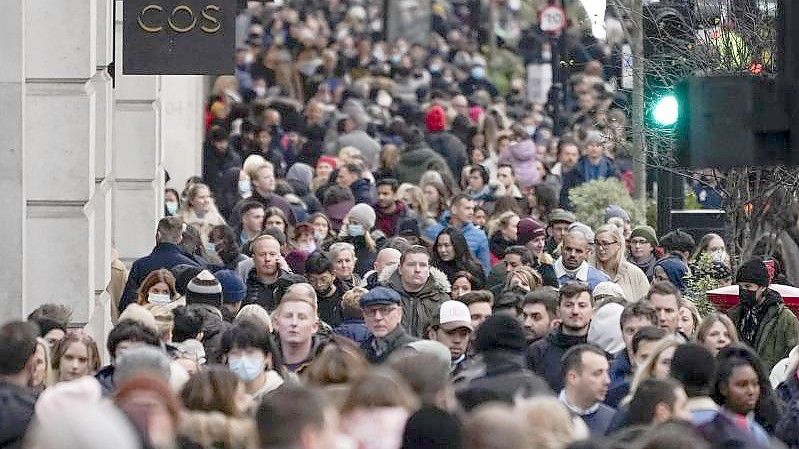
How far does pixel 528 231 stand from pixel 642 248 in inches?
36.7

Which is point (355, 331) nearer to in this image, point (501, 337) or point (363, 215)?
point (501, 337)

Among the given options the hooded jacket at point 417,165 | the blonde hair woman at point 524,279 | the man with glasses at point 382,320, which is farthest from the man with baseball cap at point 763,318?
the hooded jacket at point 417,165

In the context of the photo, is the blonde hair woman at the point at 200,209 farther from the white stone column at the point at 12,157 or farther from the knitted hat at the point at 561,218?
the white stone column at the point at 12,157

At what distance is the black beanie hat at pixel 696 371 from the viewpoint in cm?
1044

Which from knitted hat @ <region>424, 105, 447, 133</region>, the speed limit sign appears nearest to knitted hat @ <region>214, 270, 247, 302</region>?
the speed limit sign

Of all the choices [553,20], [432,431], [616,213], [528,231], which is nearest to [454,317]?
[432,431]

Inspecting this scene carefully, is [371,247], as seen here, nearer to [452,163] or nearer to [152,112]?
[152,112]

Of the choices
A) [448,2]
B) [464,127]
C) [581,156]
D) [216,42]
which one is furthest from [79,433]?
[448,2]

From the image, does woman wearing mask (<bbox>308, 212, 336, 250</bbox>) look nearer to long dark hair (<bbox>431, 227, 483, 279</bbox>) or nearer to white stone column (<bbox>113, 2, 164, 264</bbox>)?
white stone column (<bbox>113, 2, 164, 264</bbox>)

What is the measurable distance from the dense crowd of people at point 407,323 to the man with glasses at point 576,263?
19mm

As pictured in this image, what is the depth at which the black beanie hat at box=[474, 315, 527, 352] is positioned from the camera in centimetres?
1125

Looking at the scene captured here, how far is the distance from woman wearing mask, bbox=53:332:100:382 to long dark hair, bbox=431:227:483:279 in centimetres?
580

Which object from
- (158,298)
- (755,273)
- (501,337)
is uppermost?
(755,273)

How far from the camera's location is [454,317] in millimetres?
13438
